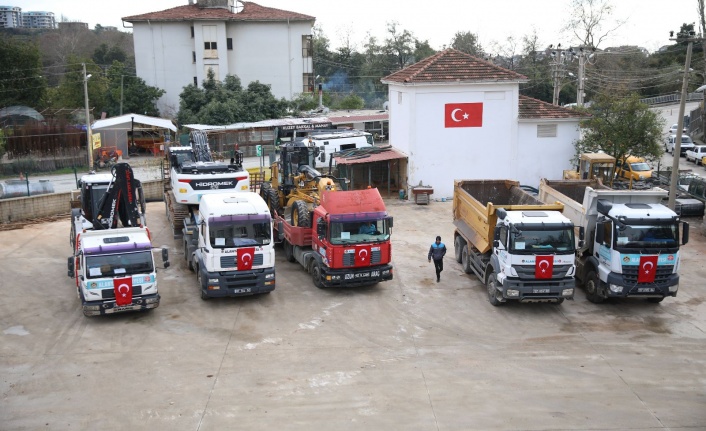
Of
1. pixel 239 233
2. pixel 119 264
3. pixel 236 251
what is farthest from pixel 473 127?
pixel 119 264

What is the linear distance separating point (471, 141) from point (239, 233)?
17758mm

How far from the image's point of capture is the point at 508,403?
1297cm

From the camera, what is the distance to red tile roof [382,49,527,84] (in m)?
32.4

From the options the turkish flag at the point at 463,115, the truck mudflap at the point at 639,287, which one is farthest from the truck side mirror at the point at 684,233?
the turkish flag at the point at 463,115

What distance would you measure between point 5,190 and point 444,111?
65.3 feet

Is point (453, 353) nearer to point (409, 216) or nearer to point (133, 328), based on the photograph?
point (133, 328)

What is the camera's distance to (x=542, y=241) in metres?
17.4

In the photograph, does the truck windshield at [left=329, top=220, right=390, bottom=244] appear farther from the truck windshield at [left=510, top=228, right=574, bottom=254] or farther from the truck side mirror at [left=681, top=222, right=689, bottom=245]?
the truck side mirror at [left=681, top=222, right=689, bottom=245]

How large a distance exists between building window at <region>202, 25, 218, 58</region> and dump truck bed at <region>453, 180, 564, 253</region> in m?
39.5

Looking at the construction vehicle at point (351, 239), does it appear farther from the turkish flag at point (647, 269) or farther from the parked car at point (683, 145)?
the parked car at point (683, 145)

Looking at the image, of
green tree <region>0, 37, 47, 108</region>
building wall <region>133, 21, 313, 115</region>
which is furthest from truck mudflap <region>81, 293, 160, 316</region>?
building wall <region>133, 21, 313, 115</region>

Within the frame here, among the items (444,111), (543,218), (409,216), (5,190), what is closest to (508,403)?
(543,218)

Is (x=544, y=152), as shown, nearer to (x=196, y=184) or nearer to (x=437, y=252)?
(x=437, y=252)

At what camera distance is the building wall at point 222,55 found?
5675 cm
